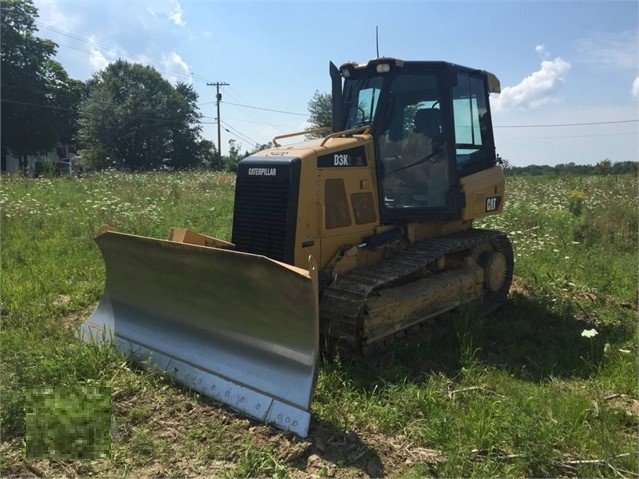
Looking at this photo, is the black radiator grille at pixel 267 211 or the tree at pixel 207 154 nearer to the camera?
the black radiator grille at pixel 267 211

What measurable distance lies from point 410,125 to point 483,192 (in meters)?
1.34

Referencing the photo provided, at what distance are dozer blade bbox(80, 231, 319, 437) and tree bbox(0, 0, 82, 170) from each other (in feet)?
142

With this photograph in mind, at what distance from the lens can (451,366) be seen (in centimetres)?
497

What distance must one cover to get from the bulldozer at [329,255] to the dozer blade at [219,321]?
0.5 inches

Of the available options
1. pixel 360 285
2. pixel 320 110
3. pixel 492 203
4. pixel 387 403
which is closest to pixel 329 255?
pixel 360 285

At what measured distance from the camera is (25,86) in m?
43.7

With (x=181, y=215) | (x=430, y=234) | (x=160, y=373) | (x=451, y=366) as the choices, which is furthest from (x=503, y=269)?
(x=181, y=215)

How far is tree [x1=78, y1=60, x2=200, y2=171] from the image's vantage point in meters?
51.4

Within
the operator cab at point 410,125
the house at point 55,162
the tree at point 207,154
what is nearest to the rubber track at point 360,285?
the operator cab at point 410,125

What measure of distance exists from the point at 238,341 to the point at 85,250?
5.65 metres

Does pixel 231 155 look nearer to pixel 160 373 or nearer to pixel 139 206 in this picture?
pixel 139 206

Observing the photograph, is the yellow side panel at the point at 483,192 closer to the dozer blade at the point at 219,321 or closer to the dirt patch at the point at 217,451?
the dozer blade at the point at 219,321

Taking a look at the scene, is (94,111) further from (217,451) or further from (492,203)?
(217,451)

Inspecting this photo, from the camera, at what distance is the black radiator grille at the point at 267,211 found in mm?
5000
